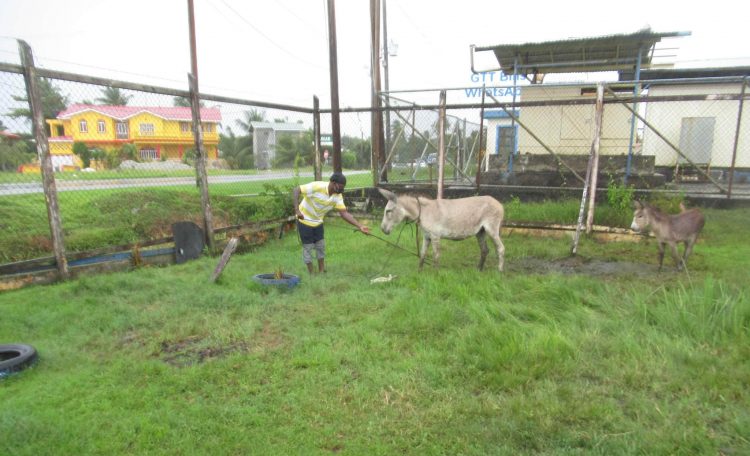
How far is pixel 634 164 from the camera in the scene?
1162 centimetres

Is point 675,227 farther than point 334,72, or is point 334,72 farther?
point 334,72

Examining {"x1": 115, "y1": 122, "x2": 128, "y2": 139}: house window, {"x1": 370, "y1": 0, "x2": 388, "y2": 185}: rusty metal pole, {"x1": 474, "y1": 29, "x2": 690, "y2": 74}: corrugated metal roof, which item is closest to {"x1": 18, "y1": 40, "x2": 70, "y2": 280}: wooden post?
{"x1": 115, "y1": 122, "x2": 128, "y2": 139}: house window

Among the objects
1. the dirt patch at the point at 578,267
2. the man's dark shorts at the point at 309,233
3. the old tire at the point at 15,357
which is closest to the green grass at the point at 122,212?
the man's dark shorts at the point at 309,233

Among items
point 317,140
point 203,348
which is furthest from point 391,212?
point 317,140

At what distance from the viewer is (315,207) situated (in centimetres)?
698

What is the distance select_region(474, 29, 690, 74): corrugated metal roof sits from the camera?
1282 cm

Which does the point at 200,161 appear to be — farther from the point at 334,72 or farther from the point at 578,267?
the point at 578,267

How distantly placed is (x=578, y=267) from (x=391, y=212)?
3298 mm

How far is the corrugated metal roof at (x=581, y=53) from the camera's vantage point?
12.8 m

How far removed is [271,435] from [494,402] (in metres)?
1.70

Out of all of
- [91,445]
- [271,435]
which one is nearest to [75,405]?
[91,445]

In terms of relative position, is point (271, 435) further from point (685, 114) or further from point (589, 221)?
point (685, 114)

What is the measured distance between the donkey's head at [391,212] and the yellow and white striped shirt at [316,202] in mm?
746

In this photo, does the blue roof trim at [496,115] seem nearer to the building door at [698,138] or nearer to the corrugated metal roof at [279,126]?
the building door at [698,138]
